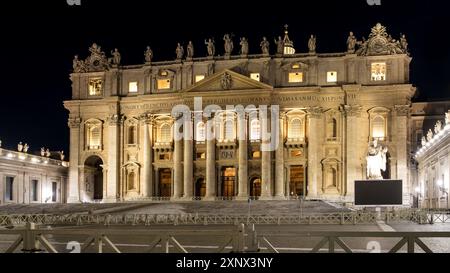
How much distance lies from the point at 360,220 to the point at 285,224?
17.5 ft

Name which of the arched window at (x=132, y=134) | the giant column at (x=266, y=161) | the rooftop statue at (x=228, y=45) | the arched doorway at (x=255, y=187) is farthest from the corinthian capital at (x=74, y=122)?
the giant column at (x=266, y=161)

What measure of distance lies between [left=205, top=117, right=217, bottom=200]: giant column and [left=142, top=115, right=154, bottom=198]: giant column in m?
7.75

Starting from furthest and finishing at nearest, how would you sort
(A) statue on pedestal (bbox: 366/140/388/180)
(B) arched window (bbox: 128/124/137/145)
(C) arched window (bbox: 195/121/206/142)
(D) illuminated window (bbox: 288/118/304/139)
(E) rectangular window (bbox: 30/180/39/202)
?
(E) rectangular window (bbox: 30/180/39/202) → (B) arched window (bbox: 128/124/137/145) → (C) arched window (bbox: 195/121/206/142) → (D) illuminated window (bbox: 288/118/304/139) → (A) statue on pedestal (bbox: 366/140/388/180)

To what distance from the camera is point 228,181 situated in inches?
3342

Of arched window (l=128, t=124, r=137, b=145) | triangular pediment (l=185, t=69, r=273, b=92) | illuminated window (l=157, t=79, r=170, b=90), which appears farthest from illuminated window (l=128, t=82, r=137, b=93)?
triangular pediment (l=185, t=69, r=273, b=92)

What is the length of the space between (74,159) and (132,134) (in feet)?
27.8

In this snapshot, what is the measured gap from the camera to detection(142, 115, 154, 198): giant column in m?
85.3

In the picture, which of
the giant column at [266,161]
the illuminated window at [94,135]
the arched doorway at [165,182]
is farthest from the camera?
the illuminated window at [94,135]

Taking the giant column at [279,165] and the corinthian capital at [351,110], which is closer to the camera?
A: the corinthian capital at [351,110]

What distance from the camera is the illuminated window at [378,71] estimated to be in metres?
81.6

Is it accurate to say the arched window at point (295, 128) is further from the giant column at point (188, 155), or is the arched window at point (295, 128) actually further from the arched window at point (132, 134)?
the arched window at point (132, 134)

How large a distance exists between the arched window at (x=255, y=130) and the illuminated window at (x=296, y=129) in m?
3.72

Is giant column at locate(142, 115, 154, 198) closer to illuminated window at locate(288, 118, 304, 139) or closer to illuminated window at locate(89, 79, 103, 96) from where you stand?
illuminated window at locate(89, 79, 103, 96)

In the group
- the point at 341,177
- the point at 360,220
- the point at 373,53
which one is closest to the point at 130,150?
the point at 341,177
